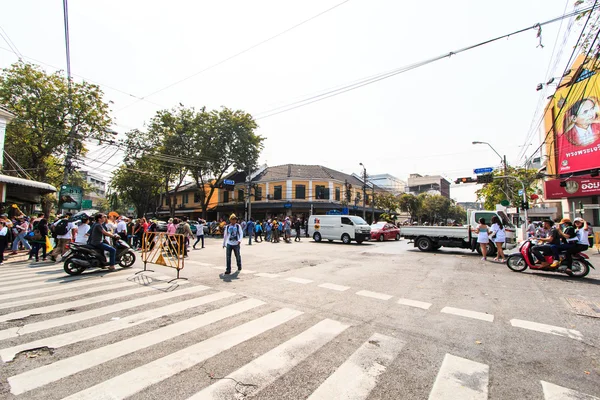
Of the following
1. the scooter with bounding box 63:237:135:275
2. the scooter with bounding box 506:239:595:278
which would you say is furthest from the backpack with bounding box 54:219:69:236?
the scooter with bounding box 506:239:595:278

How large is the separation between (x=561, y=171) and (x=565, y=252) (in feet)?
74.9

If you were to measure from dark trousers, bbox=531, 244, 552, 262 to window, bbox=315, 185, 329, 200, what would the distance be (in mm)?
28610

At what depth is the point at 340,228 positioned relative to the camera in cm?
2091

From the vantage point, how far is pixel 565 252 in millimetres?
8398

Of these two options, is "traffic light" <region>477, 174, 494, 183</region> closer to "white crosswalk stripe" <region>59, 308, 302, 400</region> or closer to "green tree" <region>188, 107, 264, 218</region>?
"green tree" <region>188, 107, 264, 218</region>

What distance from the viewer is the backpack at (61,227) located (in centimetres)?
1064

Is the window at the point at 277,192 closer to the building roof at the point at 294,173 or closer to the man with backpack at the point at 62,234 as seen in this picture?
the building roof at the point at 294,173

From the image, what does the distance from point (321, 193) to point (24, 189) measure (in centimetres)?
2738

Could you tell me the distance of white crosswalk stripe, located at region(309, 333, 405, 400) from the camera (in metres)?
2.73

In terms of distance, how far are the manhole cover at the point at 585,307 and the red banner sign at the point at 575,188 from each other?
22.2m

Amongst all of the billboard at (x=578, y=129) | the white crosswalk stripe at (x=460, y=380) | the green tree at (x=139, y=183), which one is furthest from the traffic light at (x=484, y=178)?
the green tree at (x=139, y=183)

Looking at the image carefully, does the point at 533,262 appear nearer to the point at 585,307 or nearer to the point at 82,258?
the point at 585,307

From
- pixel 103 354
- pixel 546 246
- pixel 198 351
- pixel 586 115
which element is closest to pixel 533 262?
pixel 546 246

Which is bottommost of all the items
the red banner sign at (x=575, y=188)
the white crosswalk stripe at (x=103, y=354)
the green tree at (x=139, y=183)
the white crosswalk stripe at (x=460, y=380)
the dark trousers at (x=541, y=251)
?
the white crosswalk stripe at (x=460, y=380)
